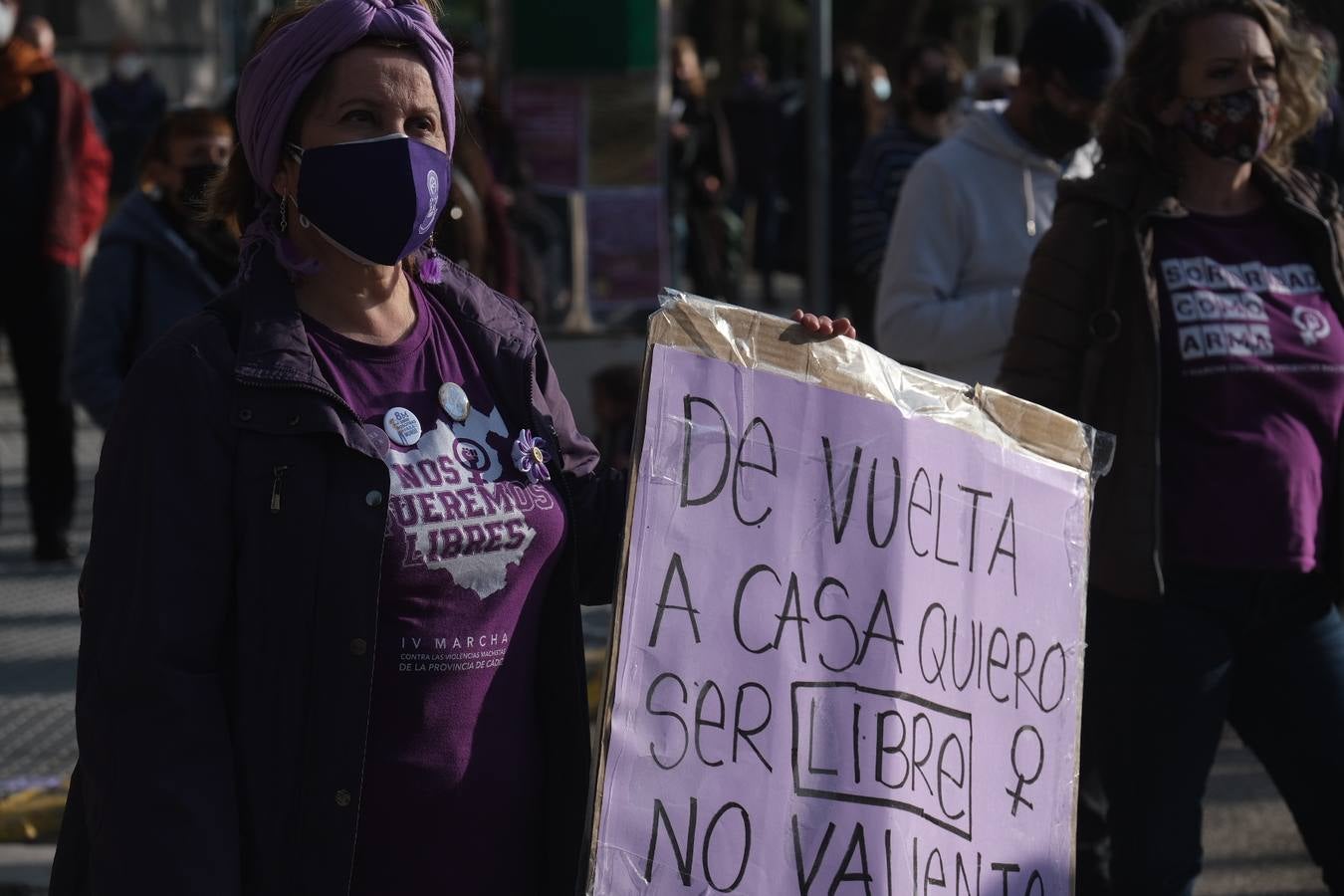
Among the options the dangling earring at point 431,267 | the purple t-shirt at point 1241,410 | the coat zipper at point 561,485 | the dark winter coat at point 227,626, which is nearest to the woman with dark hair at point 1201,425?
the purple t-shirt at point 1241,410

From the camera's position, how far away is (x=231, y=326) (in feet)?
7.95

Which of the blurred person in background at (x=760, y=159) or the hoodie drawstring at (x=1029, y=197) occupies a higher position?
the hoodie drawstring at (x=1029, y=197)

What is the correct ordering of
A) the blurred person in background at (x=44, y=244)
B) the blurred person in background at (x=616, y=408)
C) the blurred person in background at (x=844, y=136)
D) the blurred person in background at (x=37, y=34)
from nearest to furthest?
the blurred person in background at (x=616, y=408) < the blurred person in background at (x=44, y=244) < the blurred person in background at (x=844, y=136) < the blurred person in background at (x=37, y=34)

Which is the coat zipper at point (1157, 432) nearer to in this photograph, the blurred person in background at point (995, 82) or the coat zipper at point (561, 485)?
the coat zipper at point (561, 485)

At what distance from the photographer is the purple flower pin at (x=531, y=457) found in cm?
254

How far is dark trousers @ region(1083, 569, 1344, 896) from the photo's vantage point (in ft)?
11.4

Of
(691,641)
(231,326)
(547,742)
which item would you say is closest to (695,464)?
(691,641)

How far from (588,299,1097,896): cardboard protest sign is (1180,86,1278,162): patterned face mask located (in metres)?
0.92

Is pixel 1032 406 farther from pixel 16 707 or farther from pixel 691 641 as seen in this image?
pixel 16 707

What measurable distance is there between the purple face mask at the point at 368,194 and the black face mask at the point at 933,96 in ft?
15.9

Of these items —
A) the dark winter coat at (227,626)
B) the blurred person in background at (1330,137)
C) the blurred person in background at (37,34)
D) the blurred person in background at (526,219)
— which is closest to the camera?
the dark winter coat at (227,626)

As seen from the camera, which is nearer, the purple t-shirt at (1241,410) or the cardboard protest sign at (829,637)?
the cardboard protest sign at (829,637)

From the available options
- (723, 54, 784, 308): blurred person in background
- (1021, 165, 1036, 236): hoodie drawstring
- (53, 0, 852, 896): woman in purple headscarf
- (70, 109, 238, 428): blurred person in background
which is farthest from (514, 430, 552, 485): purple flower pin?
(723, 54, 784, 308): blurred person in background

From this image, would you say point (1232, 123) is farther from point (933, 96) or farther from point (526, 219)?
point (526, 219)
